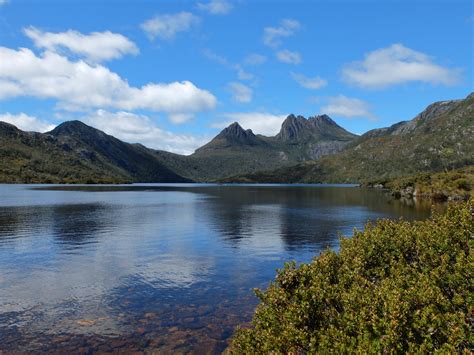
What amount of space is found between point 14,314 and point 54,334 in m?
7.64

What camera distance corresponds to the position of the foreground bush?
14.5 metres

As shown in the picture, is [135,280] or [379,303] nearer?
[379,303]

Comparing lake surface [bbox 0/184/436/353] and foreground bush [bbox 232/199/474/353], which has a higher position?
foreground bush [bbox 232/199/474/353]

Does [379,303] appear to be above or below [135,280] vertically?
above

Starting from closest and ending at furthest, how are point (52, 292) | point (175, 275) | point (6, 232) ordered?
1. point (52, 292)
2. point (175, 275)
3. point (6, 232)

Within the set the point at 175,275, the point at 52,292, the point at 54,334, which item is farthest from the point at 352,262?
the point at 52,292

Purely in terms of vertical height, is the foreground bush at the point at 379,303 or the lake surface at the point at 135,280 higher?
the foreground bush at the point at 379,303

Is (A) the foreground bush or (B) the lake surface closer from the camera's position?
(A) the foreground bush

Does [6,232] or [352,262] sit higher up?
[352,262]

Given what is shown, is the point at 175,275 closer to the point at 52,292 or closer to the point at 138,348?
the point at 52,292

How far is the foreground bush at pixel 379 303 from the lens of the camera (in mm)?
14531

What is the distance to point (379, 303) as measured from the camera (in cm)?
1653

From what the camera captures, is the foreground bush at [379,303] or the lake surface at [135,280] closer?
the foreground bush at [379,303]

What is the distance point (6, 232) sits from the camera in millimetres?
83625
